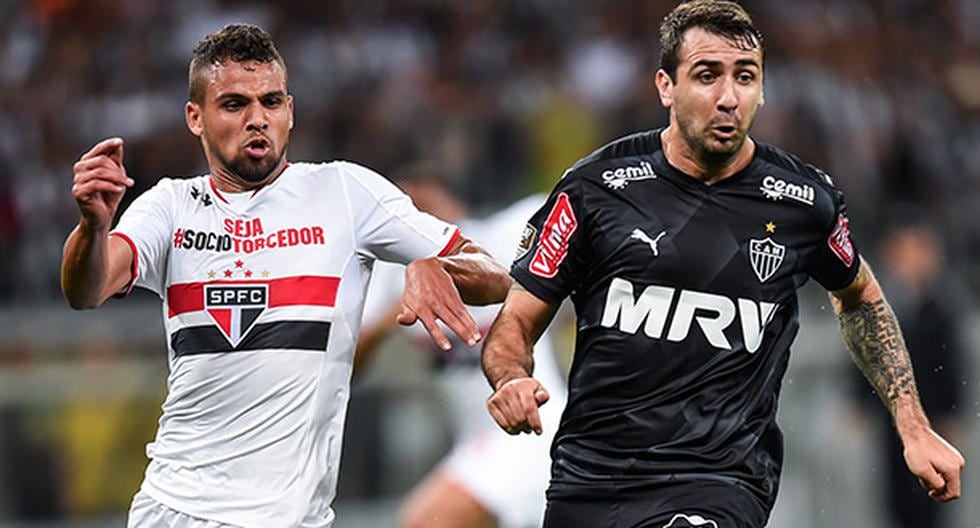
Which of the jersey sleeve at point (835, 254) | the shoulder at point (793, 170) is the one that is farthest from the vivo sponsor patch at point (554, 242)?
the jersey sleeve at point (835, 254)

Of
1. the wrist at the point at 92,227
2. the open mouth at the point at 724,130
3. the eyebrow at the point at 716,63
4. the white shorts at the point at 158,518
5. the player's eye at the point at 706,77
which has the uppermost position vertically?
the eyebrow at the point at 716,63

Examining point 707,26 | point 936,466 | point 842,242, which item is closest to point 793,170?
point 842,242

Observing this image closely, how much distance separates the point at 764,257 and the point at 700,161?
376mm

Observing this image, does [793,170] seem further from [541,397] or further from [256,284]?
[256,284]

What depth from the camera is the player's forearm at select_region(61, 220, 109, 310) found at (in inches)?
225

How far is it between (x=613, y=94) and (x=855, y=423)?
139 inches

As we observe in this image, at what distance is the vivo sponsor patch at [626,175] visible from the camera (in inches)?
242

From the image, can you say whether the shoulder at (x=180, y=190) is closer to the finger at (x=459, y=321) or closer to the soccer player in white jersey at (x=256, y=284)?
the soccer player in white jersey at (x=256, y=284)

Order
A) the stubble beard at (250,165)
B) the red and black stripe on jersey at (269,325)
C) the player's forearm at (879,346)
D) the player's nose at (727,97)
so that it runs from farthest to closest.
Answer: the player's forearm at (879,346) < the stubble beard at (250,165) < the red and black stripe on jersey at (269,325) < the player's nose at (727,97)

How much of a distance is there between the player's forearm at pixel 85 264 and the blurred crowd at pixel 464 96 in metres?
6.61

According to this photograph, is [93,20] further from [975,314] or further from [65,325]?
[975,314]

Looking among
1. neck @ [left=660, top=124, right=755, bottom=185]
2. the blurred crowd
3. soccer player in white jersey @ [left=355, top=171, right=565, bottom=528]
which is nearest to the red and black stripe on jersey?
neck @ [left=660, top=124, right=755, bottom=185]

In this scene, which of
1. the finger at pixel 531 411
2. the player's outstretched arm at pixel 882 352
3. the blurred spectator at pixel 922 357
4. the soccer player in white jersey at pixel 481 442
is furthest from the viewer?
the blurred spectator at pixel 922 357

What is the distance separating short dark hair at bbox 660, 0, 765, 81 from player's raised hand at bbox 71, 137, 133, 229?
1.80 metres
